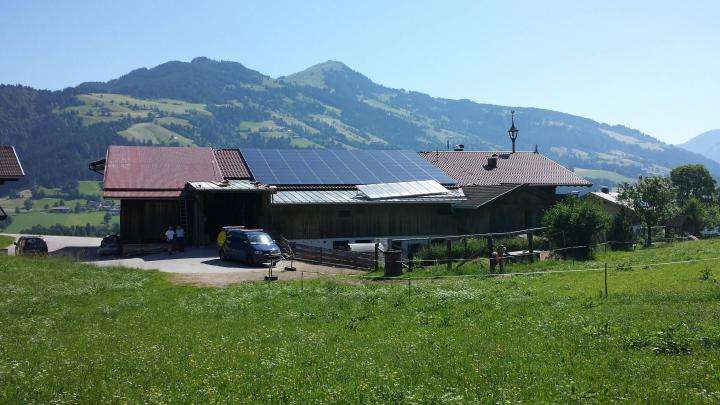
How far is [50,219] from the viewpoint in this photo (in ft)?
510

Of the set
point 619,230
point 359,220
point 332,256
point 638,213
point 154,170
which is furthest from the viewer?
point 638,213

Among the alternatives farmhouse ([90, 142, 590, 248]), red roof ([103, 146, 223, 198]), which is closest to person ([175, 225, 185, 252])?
farmhouse ([90, 142, 590, 248])

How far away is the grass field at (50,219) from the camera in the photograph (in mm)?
147250

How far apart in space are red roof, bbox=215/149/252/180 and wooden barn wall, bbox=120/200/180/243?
193 inches

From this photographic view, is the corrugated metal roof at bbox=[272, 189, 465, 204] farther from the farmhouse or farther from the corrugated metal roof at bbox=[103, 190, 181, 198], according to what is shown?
the corrugated metal roof at bbox=[103, 190, 181, 198]

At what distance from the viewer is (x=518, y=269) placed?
93.0 feet

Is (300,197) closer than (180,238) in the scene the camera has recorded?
No

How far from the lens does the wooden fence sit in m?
34.5

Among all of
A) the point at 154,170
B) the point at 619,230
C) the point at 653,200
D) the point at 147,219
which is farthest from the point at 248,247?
the point at 653,200

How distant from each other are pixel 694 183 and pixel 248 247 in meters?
83.0

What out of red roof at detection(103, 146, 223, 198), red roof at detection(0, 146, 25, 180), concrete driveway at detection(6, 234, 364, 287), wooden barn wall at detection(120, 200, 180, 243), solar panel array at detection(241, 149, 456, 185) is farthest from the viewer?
solar panel array at detection(241, 149, 456, 185)

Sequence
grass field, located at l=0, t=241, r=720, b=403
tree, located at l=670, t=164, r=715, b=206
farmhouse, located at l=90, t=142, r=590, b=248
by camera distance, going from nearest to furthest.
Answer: grass field, located at l=0, t=241, r=720, b=403
farmhouse, located at l=90, t=142, r=590, b=248
tree, located at l=670, t=164, r=715, b=206

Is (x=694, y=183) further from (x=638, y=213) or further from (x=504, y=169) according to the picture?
(x=638, y=213)

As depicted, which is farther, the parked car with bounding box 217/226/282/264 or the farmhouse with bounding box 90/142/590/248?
the farmhouse with bounding box 90/142/590/248
